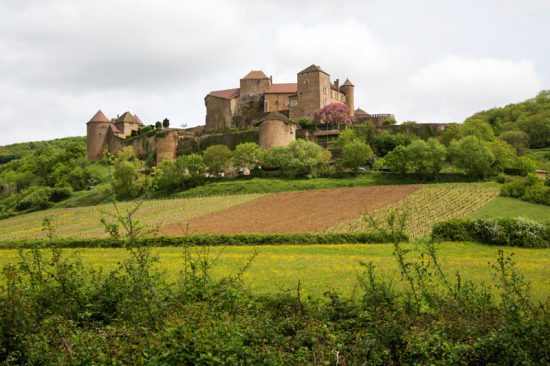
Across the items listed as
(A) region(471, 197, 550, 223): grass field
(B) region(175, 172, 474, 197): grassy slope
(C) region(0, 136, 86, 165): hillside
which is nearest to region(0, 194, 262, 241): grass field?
(B) region(175, 172, 474, 197): grassy slope

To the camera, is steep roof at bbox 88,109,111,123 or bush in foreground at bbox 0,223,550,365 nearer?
bush in foreground at bbox 0,223,550,365

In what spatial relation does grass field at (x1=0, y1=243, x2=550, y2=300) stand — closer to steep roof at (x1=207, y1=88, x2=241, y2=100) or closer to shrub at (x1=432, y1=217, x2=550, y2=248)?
shrub at (x1=432, y1=217, x2=550, y2=248)

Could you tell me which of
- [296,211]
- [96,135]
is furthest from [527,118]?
[96,135]

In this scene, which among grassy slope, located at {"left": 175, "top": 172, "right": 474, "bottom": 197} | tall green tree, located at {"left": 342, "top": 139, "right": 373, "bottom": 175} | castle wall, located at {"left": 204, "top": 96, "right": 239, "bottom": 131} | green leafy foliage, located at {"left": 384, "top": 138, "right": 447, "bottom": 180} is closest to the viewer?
grassy slope, located at {"left": 175, "top": 172, "right": 474, "bottom": 197}

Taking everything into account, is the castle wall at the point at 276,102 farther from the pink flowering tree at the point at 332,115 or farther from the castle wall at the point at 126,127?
the castle wall at the point at 126,127

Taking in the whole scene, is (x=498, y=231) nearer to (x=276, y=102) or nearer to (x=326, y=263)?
(x=326, y=263)

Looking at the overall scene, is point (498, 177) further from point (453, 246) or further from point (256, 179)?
point (453, 246)

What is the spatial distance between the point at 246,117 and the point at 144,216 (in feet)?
147

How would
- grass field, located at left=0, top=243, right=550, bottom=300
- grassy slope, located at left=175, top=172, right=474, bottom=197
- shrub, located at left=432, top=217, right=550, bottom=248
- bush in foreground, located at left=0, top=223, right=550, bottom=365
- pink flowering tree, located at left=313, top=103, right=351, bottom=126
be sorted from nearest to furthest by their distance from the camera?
1. bush in foreground, located at left=0, top=223, right=550, bottom=365
2. grass field, located at left=0, top=243, right=550, bottom=300
3. shrub, located at left=432, top=217, right=550, bottom=248
4. grassy slope, located at left=175, top=172, right=474, bottom=197
5. pink flowering tree, located at left=313, top=103, right=351, bottom=126

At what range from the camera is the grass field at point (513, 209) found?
107 ft

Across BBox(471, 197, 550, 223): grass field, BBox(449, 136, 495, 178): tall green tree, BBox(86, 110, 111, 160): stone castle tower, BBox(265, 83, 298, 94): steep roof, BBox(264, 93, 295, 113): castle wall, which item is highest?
BBox(265, 83, 298, 94): steep roof

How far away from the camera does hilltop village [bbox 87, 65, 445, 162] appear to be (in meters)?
73.4

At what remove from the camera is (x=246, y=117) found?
84.4 meters

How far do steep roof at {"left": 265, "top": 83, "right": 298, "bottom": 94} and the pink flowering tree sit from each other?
9445mm
